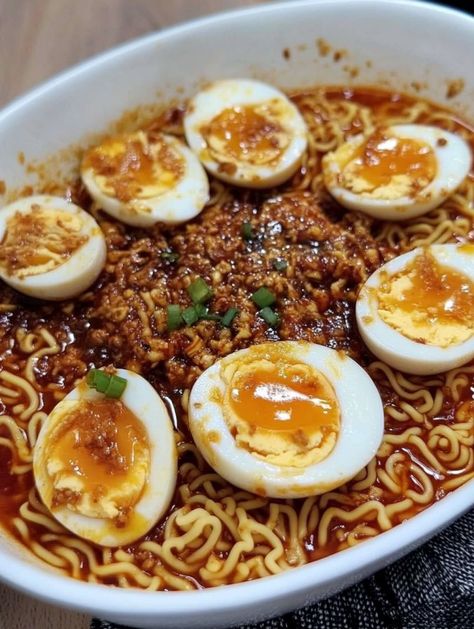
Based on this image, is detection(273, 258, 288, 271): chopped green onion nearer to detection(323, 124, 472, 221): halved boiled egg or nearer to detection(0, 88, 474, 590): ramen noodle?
detection(0, 88, 474, 590): ramen noodle

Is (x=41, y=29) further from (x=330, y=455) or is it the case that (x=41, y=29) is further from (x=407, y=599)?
(x=407, y=599)

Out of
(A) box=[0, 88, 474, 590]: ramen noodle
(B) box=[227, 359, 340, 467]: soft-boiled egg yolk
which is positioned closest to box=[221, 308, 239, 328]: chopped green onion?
(A) box=[0, 88, 474, 590]: ramen noodle

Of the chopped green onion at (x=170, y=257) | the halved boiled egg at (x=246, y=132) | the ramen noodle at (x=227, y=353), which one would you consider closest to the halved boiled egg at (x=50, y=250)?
the ramen noodle at (x=227, y=353)

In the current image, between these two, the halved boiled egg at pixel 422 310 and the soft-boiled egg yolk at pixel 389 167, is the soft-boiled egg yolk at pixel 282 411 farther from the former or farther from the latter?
the soft-boiled egg yolk at pixel 389 167

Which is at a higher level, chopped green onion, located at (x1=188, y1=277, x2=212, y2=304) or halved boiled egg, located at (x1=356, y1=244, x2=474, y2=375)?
chopped green onion, located at (x1=188, y1=277, x2=212, y2=304)

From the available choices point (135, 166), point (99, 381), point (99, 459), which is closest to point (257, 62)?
point (135, 166)

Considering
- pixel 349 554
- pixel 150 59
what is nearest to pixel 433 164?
pixel 150 59
